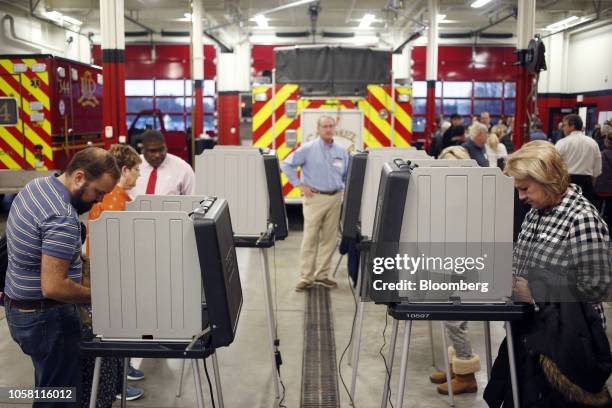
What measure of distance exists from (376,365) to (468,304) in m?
2.10

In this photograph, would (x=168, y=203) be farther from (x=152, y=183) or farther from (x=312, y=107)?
(x=312, y=107)

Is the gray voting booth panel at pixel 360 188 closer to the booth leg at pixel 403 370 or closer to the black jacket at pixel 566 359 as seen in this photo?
the booth leg at pixel 403 370

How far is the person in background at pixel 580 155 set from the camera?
8031 millimetres

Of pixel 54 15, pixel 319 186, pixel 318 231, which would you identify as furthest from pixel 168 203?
pixel 54 15

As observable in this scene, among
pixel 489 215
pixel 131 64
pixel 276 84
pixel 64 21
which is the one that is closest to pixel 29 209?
pixel 489 215

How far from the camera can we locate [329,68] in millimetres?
9023

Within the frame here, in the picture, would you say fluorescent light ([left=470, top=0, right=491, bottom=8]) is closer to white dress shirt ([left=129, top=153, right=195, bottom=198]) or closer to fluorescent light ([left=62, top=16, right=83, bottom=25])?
fluorescent light ([left=62, top=16, right=83, bottom=25])

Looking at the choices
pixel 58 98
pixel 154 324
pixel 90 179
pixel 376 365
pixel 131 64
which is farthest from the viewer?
pixel 131 64

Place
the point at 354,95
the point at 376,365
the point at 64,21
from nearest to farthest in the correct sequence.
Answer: the point at 376,365 → the point at 354,95 → the point at 64,21

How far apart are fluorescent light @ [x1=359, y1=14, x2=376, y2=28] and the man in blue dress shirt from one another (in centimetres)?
1267

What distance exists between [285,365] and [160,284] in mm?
2396

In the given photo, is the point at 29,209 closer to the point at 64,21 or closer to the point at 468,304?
the point at 468,304

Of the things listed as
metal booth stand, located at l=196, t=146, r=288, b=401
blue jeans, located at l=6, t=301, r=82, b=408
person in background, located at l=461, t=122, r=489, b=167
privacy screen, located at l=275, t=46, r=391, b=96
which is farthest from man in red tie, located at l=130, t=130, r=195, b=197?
privacy screen, located at l=275, t=46, r=391, b=96

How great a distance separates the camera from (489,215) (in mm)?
2643
